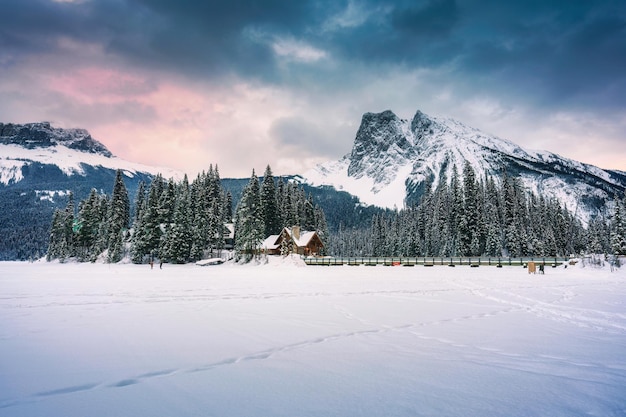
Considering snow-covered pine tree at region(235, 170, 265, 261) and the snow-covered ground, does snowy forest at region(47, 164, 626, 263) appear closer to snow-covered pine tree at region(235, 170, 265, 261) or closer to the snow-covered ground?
snow-covered pine tree at region(235, 170, 265, 261)

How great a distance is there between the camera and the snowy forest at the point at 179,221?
59.9 m

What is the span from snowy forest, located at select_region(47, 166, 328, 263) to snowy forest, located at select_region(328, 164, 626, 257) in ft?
94.4

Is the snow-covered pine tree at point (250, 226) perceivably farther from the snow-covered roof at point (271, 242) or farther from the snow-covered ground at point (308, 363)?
the snow-covered ground at point (308, 363)

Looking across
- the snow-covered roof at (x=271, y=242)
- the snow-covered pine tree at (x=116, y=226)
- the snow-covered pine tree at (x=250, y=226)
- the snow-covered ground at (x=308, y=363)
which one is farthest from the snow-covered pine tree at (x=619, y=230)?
the snow-covered pine tree at (x=116, y=226)

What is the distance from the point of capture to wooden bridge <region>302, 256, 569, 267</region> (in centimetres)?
4812

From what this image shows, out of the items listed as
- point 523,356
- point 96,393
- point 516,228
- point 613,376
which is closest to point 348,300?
point 523,356

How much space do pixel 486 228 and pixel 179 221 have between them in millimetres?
58558

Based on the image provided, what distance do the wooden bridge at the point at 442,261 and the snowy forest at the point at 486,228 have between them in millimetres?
16515

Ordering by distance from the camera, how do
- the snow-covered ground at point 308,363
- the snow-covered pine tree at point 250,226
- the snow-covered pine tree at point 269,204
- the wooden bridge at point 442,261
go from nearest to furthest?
1. the snow-covered ground at point 308,363
2. the wooden bridge at point 442,261
3. the snow-covered pine tree at point 250,226
4. the snow-covered pine tree at point 269,204

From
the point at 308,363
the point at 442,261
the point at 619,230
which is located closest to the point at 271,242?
the point at 442,261

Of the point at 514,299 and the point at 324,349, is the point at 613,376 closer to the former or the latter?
the point at 324,349

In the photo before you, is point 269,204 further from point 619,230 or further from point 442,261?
point 619,230

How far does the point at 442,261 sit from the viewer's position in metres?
51.9

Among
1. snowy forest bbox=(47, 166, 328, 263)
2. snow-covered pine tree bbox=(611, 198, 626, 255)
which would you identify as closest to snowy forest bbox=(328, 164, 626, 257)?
snow-covered pine tree bbox=(611, 198, 626, 255)
